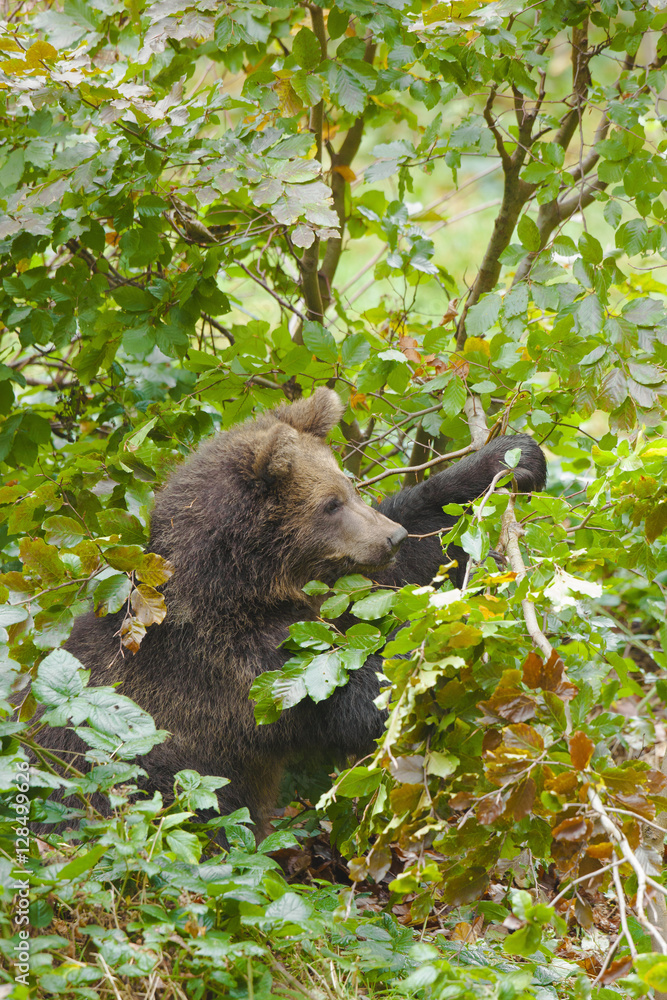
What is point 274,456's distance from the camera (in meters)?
3.67

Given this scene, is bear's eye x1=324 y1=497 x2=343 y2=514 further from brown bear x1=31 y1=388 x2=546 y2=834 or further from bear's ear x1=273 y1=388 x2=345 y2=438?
bear's ear x1=273 y1=388 x2=345 y2=438

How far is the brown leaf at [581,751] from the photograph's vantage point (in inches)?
74.2

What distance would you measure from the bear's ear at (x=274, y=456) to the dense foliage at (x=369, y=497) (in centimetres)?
40

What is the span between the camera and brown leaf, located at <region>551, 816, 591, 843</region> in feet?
6.11

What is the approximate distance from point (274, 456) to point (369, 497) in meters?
1.15

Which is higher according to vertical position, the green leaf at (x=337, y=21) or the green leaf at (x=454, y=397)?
the green leaf at (x=337, y=21)

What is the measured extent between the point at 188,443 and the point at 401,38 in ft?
6.73

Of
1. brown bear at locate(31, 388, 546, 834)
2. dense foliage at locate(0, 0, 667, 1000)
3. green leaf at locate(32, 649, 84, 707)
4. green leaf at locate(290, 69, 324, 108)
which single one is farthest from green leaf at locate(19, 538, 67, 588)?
green leaf at locate(290, 69, 324, 108)

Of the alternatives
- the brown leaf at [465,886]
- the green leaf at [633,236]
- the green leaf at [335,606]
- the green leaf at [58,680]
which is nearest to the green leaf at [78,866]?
the green leaf at [58,680]

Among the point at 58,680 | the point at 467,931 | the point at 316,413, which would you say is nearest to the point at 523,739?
the point at 58,680

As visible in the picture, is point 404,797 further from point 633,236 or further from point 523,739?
point 633,236

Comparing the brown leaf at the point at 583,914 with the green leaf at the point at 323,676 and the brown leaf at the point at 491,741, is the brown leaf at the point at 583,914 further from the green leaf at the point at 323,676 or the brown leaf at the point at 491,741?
the green leaf at the point at 323,676

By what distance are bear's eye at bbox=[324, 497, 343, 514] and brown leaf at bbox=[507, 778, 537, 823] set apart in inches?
76.4

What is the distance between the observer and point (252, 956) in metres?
2.26
